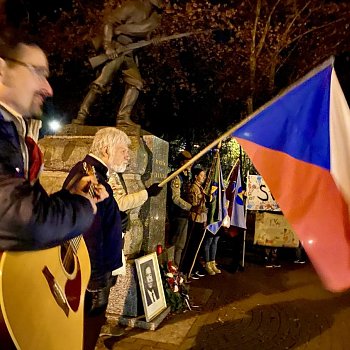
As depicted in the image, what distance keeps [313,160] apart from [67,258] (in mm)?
1712

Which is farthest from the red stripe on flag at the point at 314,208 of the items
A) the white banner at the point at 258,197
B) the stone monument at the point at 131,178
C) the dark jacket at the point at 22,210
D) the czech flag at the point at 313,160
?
the white banner at the point at 258,197

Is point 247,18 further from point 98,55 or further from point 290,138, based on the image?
point 290,138

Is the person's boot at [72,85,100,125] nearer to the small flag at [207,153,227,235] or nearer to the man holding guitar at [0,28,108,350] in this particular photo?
the small flag at [207,153,227,235]

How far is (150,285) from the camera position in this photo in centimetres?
491

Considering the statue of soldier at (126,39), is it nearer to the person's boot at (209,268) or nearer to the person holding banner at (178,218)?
the person holding banner at (178,218)

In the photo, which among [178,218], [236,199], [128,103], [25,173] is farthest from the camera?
[236,199]

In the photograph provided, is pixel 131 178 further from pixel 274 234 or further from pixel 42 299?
pixel 274 234

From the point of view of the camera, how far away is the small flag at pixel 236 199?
26.8ft

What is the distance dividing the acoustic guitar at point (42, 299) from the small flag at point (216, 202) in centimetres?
545

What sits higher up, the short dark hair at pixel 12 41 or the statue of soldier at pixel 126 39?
the statue of soldier at pixel 126 39

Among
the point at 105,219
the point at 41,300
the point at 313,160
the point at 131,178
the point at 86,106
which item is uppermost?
the point at 86,106

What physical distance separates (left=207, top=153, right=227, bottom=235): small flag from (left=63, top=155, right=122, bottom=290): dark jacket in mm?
4242

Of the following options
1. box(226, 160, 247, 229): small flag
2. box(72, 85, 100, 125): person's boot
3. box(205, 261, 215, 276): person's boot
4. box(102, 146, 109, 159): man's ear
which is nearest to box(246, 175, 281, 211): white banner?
box(226, 160, 247, 229): small flag

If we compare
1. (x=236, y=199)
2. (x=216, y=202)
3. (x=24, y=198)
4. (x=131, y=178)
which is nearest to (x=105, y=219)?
(x=131, y=178)
